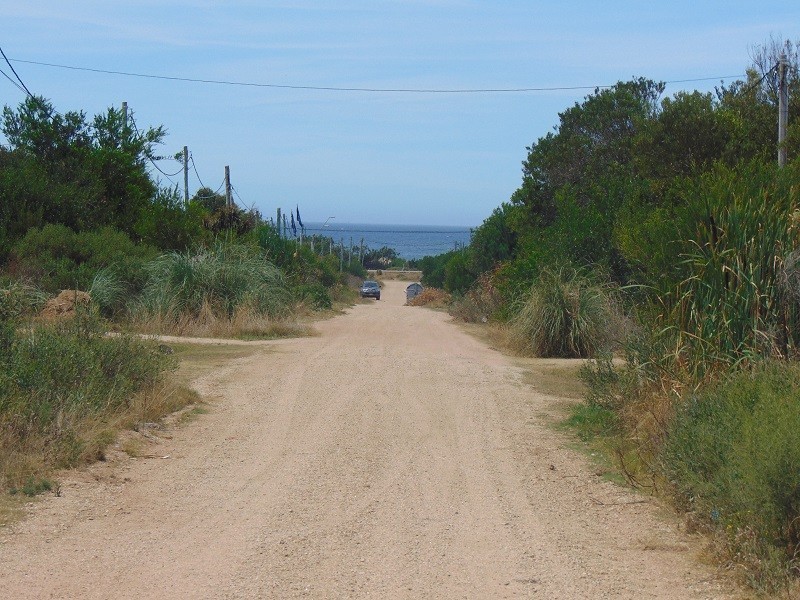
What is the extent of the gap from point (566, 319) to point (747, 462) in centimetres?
1504

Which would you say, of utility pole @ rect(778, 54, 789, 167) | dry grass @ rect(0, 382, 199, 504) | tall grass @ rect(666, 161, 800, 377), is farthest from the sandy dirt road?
utility pole @ rect(778, 54, 789, 167)

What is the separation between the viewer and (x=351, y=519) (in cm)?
741

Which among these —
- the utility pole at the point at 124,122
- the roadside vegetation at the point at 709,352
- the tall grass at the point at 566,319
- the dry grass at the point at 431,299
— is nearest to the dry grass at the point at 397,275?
the dry grass at the point at 431,299

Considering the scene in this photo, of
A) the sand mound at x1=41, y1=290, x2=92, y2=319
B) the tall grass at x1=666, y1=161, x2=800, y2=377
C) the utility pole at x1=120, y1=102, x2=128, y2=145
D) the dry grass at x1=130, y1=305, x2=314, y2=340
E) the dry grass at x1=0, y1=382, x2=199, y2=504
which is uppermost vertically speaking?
the utility pole at x1=120, y1=102, x2=128, y2=145

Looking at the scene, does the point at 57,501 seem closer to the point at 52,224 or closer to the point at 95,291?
the point at 95,291

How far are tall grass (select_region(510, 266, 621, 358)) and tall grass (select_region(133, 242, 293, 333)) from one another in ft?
24.1

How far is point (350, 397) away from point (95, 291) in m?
13.1

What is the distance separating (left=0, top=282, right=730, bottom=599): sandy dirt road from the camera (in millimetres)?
5992

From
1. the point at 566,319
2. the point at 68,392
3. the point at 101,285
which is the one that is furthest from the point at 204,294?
the point at 68,392

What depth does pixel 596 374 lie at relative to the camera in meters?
12.2

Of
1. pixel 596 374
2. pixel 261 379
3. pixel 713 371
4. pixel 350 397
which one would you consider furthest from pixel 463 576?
pixel 261 379

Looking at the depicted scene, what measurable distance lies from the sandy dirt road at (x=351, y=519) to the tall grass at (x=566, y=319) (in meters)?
8.22

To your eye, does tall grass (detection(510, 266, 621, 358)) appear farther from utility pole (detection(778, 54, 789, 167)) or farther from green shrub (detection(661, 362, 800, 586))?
green shrub (detection(661, 362, 800, 586))

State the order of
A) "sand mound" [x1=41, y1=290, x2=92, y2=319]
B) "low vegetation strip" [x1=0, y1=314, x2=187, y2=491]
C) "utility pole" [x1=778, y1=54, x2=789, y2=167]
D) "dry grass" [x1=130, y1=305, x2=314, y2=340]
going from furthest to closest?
"dry grass" [x1=130, y1=305, x2=314, y2=340], "sand mound" [x1=41, y1=290, x2=92, y2=319], "utility pole" [x1=778, y1=54, x2=789, y2=167], "low vegetation strip" [x1=0, y1=314, x2=187, y2=491]
